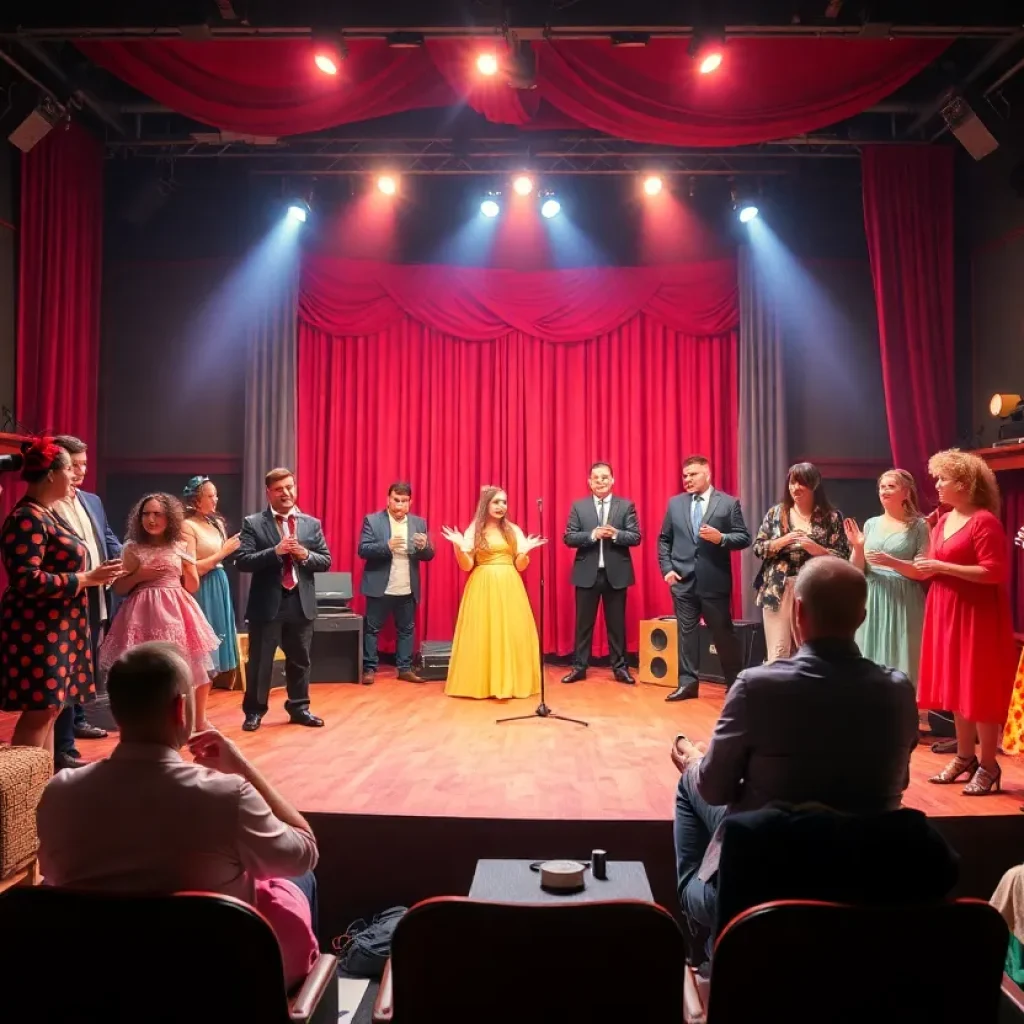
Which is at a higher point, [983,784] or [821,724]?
[821,724]

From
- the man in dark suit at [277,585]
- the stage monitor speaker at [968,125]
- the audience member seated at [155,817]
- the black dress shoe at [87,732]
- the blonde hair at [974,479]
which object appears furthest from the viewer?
the stage monitor speaker at [968,125]


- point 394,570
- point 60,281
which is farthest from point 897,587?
point 60,281

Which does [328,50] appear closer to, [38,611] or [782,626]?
[38,611]

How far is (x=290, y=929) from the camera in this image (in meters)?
1.97

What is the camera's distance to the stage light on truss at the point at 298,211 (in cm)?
750

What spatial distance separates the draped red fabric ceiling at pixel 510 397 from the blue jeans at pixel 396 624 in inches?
26.5

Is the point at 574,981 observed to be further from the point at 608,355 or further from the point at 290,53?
the point at 608,355

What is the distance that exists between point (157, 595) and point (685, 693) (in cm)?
362

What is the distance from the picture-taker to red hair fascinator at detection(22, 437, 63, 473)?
3.54 metres

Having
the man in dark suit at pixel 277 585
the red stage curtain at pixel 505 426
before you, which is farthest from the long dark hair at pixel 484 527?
the man in dark suit at pixel 277 585

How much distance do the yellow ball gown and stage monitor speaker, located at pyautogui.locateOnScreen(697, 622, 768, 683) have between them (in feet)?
4.41

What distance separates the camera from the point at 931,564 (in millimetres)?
3891

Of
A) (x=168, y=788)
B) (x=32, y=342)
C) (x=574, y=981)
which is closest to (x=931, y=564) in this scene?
(x=574, y=981)

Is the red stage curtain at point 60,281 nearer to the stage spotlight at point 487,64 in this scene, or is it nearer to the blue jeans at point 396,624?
the blue jeans at point 396,624
